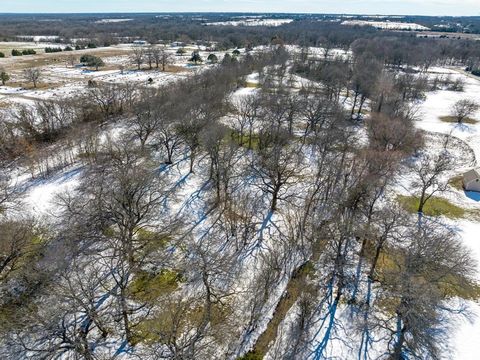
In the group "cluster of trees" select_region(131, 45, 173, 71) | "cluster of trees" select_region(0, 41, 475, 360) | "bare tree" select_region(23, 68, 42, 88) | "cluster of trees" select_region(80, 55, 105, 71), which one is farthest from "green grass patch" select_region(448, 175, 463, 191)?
"cluster of trees" select_region(80, 55, 105, 71)

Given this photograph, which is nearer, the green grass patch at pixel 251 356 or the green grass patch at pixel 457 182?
the green grass patch at pixel 251 356

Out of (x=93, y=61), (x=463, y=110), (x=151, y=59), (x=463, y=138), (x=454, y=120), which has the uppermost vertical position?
(x=151, y=59)

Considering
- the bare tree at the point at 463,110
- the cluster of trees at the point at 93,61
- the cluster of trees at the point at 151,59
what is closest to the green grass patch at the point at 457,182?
the bare tree at the point at 463,110

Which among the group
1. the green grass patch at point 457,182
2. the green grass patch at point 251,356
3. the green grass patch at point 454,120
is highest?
the green grass patch at point 454,120

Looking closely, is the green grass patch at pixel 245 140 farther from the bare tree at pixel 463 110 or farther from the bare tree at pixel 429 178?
the bare tree at pixel 463 110

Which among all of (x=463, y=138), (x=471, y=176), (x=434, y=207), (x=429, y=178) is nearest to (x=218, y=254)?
(x=434, y=207)

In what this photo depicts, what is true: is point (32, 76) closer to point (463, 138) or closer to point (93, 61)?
point (93, 61)
